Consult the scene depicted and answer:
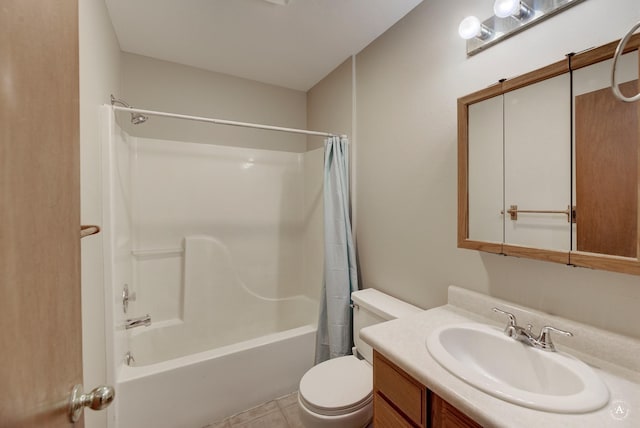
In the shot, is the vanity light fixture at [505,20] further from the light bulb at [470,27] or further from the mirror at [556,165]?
the mirror at [556,165]

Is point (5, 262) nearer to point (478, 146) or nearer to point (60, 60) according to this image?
point (60, 60)

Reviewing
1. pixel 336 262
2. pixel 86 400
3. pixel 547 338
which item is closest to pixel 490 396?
pixel 547 338

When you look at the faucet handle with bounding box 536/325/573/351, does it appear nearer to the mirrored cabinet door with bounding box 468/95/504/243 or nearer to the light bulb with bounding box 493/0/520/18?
the mirrored cabinet door with bounding box 468/95/504/243

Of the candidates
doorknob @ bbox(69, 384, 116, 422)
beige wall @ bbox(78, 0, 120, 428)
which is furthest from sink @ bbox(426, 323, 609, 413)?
beige wall @ bbox(78, 0, 120, 428)

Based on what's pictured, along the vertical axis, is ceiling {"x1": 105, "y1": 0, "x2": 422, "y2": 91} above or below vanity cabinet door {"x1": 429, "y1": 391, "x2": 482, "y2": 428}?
above

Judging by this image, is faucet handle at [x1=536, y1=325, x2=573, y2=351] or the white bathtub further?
the white bathtub

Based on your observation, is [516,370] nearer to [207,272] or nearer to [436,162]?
[436,162]

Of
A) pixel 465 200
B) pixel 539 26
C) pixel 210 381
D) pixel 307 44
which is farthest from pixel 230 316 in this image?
pixel 539 26

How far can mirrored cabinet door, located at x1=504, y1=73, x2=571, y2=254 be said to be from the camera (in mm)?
1016

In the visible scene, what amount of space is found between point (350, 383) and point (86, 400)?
3.91 feet

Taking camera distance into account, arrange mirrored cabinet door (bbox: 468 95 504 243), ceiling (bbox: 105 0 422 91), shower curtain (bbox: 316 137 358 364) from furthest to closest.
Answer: shower curtain (bbox: 316 137 358 364), ceiling (bbox: 105 0 422 91), mirrored cabinet door (bbox: 468 95 504 243)

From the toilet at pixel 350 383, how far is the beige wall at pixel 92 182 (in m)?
0.92

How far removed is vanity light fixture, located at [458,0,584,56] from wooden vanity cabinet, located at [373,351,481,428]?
1436mm

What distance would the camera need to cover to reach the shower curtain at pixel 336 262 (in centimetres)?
195
